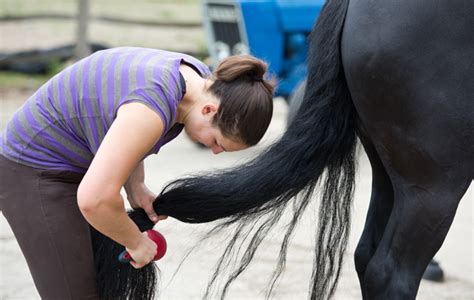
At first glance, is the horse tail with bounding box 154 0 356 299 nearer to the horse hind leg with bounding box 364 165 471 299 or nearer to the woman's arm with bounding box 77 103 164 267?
the horse hind leg with bounding box 364 165 471 299

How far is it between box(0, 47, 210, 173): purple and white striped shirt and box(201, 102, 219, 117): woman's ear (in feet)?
0.21

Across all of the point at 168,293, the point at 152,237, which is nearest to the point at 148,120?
the point at 152,237

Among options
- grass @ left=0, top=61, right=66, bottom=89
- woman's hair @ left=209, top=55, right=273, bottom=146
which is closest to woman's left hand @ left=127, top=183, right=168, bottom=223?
woman's hair @ left=209, top=55, right=273, bottom=146

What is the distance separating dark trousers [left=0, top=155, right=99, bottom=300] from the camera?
205cm

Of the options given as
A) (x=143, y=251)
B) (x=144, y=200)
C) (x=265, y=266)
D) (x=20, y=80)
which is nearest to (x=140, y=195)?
(x=144, y=200)

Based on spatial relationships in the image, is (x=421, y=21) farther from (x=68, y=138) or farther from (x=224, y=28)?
(x=224, y=28)

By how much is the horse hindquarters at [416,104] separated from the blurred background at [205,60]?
26 centimetres

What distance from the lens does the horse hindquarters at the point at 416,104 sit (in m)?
1.99

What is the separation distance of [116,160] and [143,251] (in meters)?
0.33

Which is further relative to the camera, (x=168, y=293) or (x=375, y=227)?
(x=168, y=293)

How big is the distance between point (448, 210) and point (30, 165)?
1078 millimetres

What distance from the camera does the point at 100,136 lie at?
1946 mm

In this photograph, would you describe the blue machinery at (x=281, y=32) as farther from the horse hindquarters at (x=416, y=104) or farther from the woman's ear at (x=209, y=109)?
the woman's ear at (x=209, y=109)

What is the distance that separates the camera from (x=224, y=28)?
7211 millimetres
